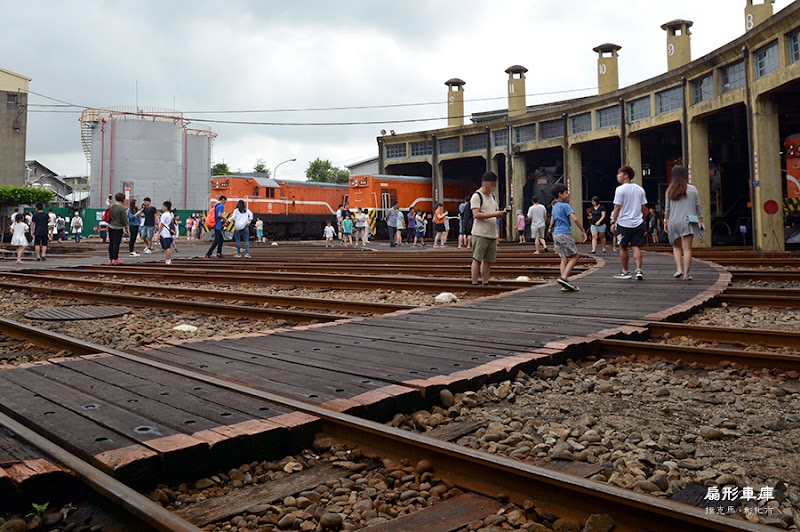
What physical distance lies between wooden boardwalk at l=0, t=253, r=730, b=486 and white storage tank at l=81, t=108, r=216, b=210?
1802 inches

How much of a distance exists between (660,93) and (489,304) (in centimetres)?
2005

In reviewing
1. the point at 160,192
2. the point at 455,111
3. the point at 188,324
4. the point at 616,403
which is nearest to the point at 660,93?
the point at 455,111

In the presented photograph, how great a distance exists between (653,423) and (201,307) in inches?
253

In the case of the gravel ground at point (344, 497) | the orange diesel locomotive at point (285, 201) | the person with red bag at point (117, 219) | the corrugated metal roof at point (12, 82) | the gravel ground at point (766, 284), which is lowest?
the gravel ground at point (344, 497)

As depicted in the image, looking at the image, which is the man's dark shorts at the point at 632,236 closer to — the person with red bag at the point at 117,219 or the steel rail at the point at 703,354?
the steel rail at the point at 703,354

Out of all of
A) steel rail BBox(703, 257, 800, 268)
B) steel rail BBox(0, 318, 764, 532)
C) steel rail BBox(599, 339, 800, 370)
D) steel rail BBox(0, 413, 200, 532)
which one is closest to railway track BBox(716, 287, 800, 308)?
steel rail BBox(599, 339, 800, 370)

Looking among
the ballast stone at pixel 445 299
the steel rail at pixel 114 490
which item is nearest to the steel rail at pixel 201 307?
the ballast stone at pixel 445 299

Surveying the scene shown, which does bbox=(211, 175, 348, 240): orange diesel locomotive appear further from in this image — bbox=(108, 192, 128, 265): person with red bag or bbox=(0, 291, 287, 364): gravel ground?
bbox=(0, 291, 287, 364): gravel ground

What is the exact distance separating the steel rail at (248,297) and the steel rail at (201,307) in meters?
0.33

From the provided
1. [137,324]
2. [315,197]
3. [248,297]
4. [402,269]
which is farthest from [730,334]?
[315,197]

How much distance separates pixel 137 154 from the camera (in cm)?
4919

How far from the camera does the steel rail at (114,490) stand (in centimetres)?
207

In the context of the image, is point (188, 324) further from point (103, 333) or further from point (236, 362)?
point (236, 362)

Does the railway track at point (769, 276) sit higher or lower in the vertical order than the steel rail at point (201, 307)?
higher
